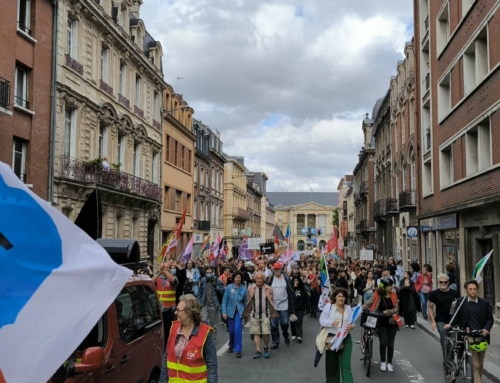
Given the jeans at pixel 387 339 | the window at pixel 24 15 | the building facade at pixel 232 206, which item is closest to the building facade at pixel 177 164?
the window at pixel 24 15

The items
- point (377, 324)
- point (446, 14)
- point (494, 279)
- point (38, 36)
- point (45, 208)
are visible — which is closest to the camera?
point (45, 208)

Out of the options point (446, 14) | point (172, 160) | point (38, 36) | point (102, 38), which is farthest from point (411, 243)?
point (38, 36)

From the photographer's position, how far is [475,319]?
8.12 metres

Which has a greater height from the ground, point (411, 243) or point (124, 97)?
point (124, 97)

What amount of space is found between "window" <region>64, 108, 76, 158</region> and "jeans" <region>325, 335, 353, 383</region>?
17.0 meters

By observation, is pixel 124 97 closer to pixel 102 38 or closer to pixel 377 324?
pixel 102 38

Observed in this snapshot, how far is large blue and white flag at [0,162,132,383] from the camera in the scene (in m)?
2.60

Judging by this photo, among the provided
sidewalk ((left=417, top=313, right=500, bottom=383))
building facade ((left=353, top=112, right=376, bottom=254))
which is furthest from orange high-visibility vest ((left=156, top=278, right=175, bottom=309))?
building facade ((left=353, top=112, right=376, bottom=254))

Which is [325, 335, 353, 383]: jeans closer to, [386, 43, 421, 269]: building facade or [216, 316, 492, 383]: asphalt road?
[216, 316, 492, 383]: asphalt road

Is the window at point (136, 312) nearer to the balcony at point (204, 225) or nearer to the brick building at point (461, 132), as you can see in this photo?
the brick building at point (461, 132)

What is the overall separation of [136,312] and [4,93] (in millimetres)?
13345

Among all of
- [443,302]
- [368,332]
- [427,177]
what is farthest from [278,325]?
[427,177]

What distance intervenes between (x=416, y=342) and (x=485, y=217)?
5.74 meters

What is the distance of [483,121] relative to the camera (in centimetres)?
1719
